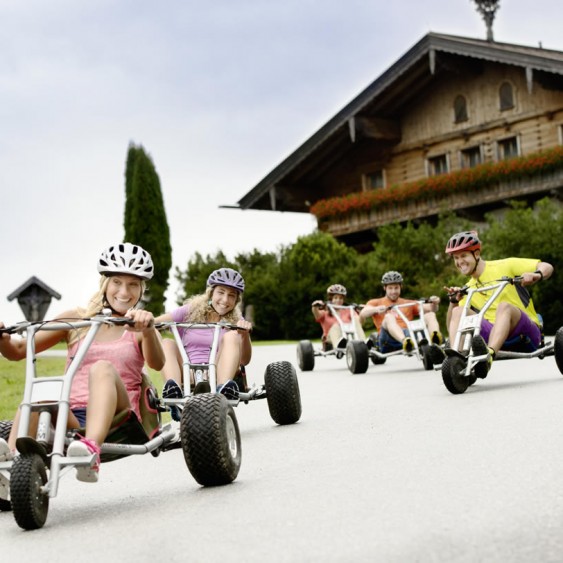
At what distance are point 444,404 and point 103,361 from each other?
392cm

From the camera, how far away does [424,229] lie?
27859 millimetres

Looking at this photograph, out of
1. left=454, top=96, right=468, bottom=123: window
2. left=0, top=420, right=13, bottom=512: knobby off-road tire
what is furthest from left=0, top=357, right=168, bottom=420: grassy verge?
left=454, top=96, right=468, bottom=123: window

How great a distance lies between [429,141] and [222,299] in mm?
27089

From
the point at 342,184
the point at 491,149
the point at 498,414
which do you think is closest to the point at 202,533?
the point at 498,414

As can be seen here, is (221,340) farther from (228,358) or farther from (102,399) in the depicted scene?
(102,399)

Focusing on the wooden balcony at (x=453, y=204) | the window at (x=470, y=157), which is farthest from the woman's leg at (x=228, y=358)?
the window at (x=470, y=157)

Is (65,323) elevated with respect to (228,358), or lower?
elevated

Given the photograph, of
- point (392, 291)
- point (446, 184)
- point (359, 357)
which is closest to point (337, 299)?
point (392, 291)

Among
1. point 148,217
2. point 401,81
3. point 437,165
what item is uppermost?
point 401,81

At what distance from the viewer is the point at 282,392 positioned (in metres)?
7.82

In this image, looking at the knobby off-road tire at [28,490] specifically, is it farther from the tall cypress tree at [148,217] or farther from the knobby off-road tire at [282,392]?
the tall cypress tree at [148,217]

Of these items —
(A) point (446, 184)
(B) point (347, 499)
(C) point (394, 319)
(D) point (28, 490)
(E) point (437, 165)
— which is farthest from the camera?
(E) point (437, 165)

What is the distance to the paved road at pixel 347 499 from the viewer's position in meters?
3.72

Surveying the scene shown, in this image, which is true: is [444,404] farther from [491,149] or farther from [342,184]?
[342,184]
